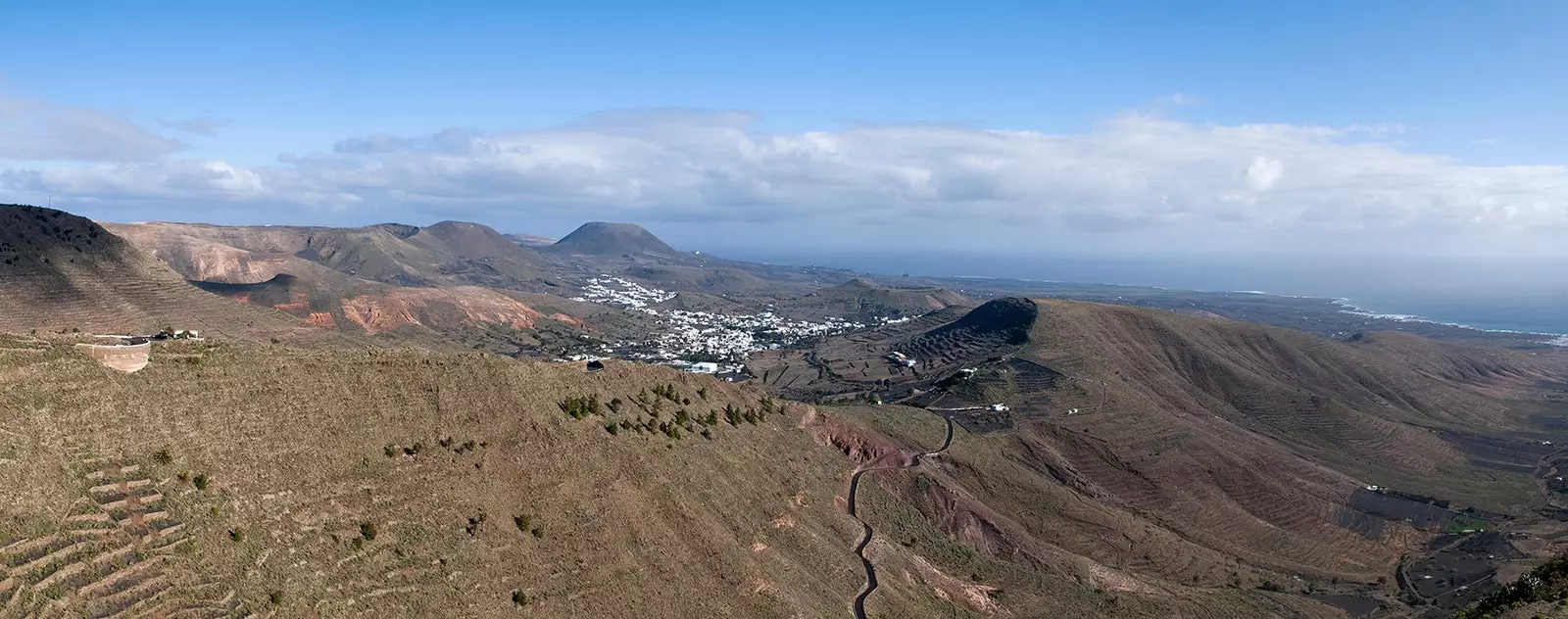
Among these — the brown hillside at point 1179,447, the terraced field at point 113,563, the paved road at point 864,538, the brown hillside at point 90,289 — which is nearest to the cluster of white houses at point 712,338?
the brown hillside at point 1179,447

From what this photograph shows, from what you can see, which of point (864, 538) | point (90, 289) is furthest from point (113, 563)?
point (90, 289)

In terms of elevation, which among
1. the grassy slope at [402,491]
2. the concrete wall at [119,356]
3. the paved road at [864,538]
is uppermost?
the concrete wall at [119,356]

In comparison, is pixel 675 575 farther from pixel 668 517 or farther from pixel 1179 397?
pixel 1179 397

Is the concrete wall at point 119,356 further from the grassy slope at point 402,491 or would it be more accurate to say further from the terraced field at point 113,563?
the terraced field at point 113,563

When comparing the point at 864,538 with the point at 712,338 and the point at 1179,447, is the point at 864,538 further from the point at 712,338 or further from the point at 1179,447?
the point at 712,338

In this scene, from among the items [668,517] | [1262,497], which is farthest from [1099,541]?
[668,517]

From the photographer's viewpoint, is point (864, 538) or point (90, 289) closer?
point (864, 538)

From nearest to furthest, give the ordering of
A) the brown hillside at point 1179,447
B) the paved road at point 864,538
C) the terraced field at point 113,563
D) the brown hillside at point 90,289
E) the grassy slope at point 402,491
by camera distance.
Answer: the terraced field at point 113,563 < the grassy slope at point 402,491 < the paved road at point 864,538 < the brown hillside at point 1179,447 < the brown hillside at point 90,289
